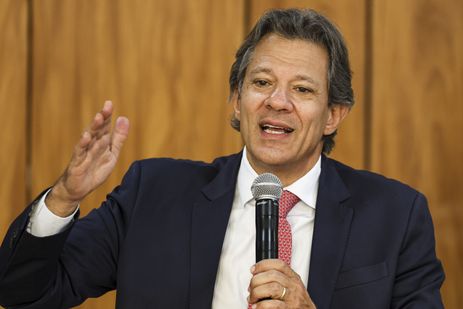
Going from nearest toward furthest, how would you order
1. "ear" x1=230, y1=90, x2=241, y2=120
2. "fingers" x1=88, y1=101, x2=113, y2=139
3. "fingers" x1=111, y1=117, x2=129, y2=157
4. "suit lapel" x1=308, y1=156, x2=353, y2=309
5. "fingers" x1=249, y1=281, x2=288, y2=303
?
"fingers" x1=249, y1=281, x2=288, y2=303 → "fingers" x1=88, y1=101, x2=113, y2=139 → "fingers" x1=111, y1=117, x2=129, y2=157 → "suit lapel" x1=308, y1=156, x2=353, y2=309 → "ear" x1=230, y1=90, x2=241, y2=120

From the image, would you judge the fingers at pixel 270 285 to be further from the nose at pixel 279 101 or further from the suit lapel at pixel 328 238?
the nose at pixel 279 101

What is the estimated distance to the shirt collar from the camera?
94.0 inches

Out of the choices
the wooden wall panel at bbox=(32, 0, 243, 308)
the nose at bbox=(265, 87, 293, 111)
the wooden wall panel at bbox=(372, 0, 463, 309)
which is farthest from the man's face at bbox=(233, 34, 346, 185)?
the wooden wall panel at bbox=(372, 0, 463, 309)

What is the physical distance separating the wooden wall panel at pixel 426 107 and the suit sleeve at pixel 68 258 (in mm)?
1364

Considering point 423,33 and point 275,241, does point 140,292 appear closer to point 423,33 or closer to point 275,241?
point 275,241

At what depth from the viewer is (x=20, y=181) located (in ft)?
10.8

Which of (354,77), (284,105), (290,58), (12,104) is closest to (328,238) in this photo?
(284,105)

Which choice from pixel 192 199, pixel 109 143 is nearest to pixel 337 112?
pixel 192 199

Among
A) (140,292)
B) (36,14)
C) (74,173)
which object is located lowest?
(140,292)

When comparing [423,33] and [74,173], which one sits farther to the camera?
[423,33]

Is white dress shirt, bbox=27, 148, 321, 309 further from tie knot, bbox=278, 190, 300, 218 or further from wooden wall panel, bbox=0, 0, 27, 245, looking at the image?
wooden wall panel, bbox=0, 0, 27, 245

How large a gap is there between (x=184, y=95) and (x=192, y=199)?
1072mm

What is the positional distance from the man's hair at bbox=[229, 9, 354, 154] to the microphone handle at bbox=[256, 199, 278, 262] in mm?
776

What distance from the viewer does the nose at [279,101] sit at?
7.61 feet
